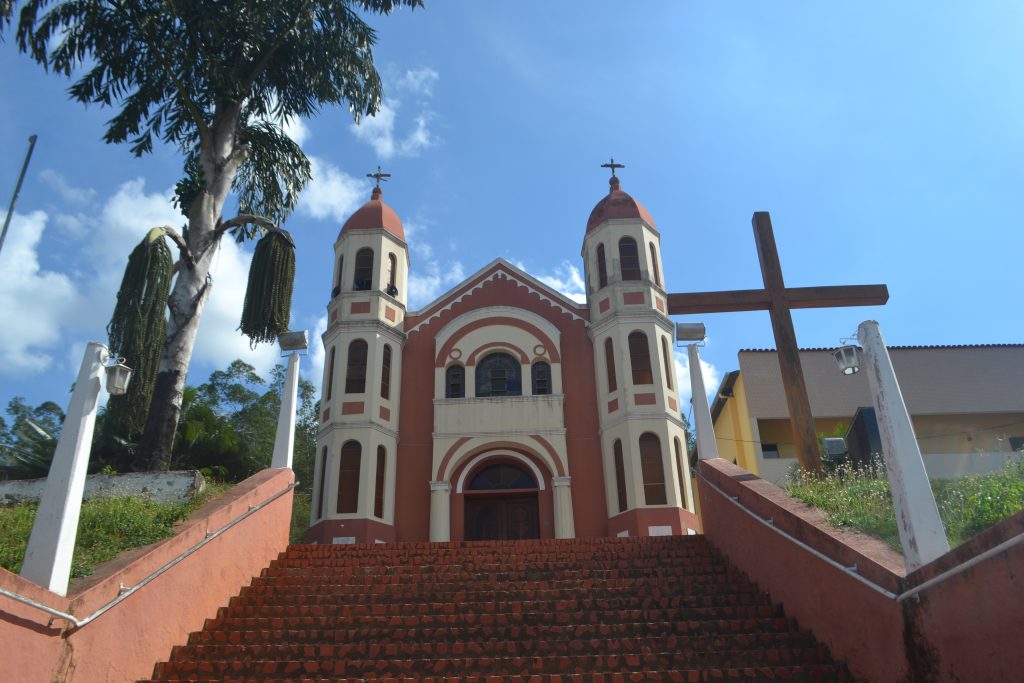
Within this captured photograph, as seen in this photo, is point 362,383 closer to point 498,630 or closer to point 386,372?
point 386,372

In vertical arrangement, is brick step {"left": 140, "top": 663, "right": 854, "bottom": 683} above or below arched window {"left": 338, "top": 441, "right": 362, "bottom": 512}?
below

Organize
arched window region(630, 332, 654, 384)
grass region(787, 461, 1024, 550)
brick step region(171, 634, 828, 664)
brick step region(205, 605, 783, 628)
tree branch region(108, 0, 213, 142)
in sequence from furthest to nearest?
1. arched window region(630, 332, 654, 384)
2. tree branch region(108, 0, 213, 142)
3. brick step region(205, 605, 783, 628)
4. grass region(787, 461, 1024, 550)
5. brick step region(171, 634, 828, 664)

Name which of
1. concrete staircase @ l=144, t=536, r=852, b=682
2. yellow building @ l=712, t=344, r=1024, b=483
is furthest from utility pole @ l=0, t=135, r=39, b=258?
yellow building @ l=712, t=344, r=1024, b=483

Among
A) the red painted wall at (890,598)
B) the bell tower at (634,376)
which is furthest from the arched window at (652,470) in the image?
the red painted wall at (890,598)

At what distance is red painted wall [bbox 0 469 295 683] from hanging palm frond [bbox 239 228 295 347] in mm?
4392

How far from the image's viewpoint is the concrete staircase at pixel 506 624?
722 centimetres

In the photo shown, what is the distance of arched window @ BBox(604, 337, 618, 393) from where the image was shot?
19156mm

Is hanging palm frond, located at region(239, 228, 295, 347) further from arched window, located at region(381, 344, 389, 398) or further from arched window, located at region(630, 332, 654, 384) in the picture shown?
arched window, located at region(630, 332, 654, 384)

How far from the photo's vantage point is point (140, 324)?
12008 mm

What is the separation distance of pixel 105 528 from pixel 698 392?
7.98 meters

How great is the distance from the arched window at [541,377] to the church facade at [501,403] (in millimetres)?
29

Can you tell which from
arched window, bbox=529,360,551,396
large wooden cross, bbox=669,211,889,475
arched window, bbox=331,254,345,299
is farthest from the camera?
arched window, bbox=331,254,345,299

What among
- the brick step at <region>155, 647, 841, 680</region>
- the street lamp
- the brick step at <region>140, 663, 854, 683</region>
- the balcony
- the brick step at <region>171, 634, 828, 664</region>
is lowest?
the brick step at <region>140, 663, 854, 683</region>

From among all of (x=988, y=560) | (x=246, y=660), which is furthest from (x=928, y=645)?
(x=246, y=660)
